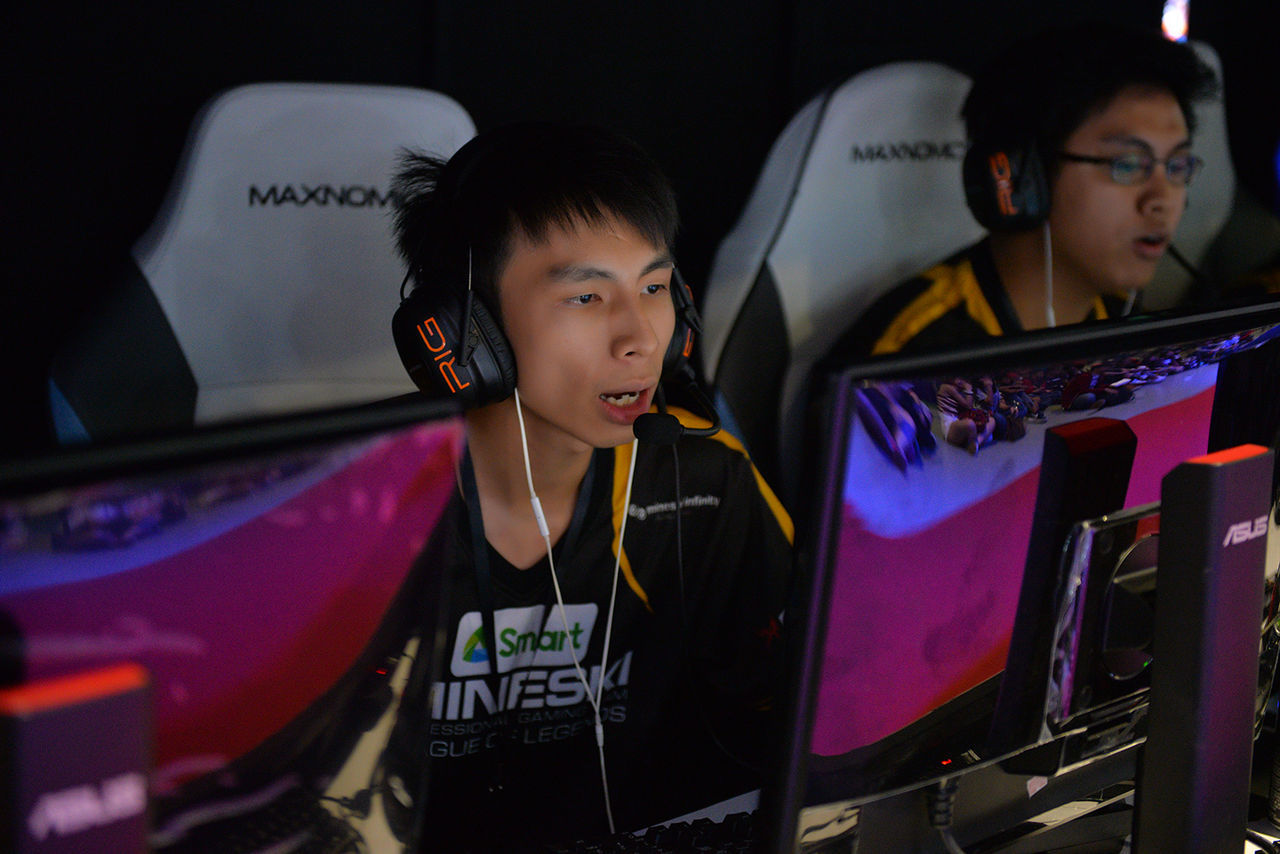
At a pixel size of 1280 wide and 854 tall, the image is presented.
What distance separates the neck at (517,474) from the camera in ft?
3.89

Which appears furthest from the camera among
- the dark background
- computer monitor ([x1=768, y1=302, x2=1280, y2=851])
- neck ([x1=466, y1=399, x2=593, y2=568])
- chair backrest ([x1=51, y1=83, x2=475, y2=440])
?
the dark background

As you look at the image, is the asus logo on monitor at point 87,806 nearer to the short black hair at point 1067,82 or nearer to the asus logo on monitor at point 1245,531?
the asus logo on monitor at point 1245,531

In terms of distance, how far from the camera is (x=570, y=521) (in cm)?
121

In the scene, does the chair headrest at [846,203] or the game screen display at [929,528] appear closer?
the game screen display at [929,528]

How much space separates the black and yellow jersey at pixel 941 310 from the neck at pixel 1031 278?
5cm

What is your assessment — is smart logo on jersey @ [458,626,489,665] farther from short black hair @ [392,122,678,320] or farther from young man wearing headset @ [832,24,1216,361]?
young man wearing headset @ [832,24,1216,361]

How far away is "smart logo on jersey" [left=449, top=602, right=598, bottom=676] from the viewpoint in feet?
3.70

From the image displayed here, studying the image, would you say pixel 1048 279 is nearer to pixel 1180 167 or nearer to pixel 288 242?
pixel 1180 167

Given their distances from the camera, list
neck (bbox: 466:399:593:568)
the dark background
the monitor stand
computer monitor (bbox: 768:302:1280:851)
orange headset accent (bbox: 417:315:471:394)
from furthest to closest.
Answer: the dark background, neck (bbox: 466:399:593:568), orange headset accent (bbox: 417:315:471:394), the monitor stand, computer monitor (bbox: 768:302:1280:851)

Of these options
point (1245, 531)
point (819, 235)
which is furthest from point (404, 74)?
point (1245, 531)

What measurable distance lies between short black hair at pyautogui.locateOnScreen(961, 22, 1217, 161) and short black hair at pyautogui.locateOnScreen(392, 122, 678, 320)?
2.60 ft

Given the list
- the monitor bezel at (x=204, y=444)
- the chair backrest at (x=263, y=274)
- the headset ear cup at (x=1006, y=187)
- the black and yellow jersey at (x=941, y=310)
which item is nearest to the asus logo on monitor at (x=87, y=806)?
the monitor bezel at (x=204, y=444)

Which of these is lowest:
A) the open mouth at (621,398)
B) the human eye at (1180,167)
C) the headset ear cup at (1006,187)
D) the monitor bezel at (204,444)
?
the open mouth at (621,398)

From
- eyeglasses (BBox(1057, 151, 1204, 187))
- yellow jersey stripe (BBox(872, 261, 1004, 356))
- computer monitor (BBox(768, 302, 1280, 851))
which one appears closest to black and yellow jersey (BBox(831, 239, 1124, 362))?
yellow jersey stripe (BBox(872, 261, 1004, 356))
